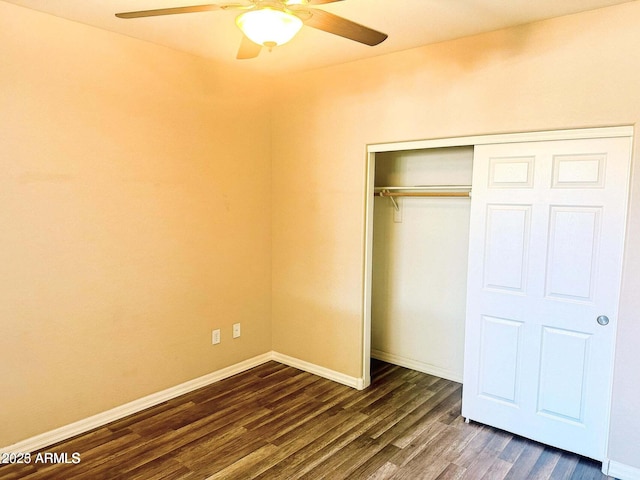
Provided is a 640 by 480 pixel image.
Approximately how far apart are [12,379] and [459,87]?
3.49m

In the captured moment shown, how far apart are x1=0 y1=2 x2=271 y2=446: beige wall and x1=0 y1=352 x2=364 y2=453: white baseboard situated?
0.06 metres

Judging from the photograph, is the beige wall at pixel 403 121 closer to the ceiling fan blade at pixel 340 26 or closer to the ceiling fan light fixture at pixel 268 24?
the ceiling fan blade at pixel 340 26

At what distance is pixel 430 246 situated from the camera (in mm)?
3957

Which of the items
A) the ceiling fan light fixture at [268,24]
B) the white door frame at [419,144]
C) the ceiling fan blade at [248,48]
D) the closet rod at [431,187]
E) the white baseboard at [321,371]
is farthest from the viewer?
the white baseboard at [321,371]

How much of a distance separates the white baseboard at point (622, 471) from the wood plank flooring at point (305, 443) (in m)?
0.10

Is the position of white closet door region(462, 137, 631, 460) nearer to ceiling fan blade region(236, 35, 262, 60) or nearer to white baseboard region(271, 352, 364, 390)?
white baseboard region(271, 352, 364, 390)

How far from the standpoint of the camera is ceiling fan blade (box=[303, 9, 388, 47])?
1.84 metres

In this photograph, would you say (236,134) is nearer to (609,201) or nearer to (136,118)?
(136,118)

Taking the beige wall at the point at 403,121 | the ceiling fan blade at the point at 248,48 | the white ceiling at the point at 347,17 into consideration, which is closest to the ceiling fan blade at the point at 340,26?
the ceiling fan blade at the point at 248,48

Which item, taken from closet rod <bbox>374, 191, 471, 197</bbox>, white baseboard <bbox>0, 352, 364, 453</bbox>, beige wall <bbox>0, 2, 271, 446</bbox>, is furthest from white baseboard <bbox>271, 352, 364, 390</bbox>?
closet rod <bbox>374, 191, 471, 197</bbox>

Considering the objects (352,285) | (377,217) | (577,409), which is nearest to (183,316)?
(352,285)

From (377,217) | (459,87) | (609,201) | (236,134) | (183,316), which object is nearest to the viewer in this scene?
(609,201)

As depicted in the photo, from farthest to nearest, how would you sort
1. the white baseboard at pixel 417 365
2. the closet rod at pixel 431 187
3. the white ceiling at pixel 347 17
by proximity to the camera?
the white baseboard at pixel 417 365 < the closet rod at pixel 431 187 < the white ceiling at pixel 347 17

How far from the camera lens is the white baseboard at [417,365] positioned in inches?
155
